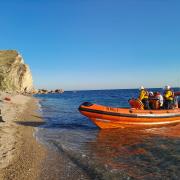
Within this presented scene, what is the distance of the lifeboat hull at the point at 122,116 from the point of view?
42.6 ft

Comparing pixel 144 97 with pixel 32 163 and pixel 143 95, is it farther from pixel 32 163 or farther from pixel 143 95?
pixel 32 163

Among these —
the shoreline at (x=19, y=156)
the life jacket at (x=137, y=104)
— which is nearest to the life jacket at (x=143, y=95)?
the life jacket at (x=137, y=104)

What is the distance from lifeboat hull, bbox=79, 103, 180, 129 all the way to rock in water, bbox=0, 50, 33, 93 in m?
44.9

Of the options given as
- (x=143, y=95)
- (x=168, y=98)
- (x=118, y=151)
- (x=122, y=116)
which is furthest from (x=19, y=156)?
(x=168, y=98)

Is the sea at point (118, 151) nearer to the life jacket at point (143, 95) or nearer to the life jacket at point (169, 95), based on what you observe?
the life jacket at point (143, 95)

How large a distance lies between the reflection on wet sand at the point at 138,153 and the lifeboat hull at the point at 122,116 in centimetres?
79

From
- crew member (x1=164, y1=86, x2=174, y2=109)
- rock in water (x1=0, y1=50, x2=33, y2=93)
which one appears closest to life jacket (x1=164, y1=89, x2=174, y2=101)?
crew member (x1=164, y1=86, x2=174, y2=109)

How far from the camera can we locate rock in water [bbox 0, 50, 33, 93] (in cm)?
6026

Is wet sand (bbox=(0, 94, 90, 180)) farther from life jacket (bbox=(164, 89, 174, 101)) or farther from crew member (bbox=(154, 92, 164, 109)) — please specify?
life jacket (bbox=(164, 89, 174, 101))

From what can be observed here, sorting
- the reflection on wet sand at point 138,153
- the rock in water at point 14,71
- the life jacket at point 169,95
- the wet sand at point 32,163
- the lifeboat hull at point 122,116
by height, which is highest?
the rock in water at point 14,71

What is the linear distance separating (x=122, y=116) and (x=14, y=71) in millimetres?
58103

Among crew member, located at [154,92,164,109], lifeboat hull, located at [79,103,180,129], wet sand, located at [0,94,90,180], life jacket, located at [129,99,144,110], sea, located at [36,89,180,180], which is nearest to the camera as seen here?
wet sand, located at [0,94,90,180]

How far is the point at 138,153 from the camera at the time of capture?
28.7 ft

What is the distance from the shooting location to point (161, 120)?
14.5m
